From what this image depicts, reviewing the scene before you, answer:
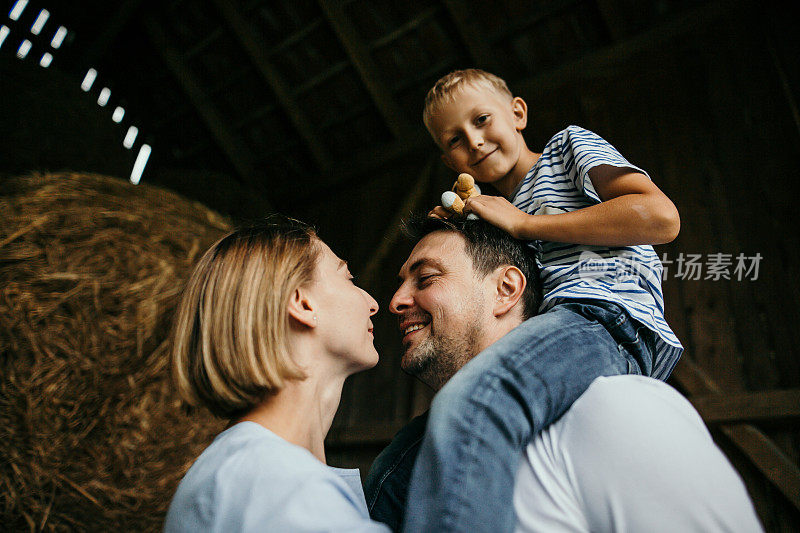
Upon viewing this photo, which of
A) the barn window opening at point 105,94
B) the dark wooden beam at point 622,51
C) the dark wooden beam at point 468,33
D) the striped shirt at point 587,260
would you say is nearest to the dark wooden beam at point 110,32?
the barn window opening at point 105,94

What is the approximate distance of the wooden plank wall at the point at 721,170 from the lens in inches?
116

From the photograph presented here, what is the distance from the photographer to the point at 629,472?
1.19 metres

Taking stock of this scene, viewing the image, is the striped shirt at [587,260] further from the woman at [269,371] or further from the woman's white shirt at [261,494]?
the woman's white shirt at [261,494]

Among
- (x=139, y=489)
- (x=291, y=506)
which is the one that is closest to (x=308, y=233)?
(x=291, y=506)

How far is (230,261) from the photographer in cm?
157

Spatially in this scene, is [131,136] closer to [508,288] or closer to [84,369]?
[84,369]

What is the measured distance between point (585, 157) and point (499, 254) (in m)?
0.42

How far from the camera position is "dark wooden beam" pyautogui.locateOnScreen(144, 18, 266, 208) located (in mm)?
5062

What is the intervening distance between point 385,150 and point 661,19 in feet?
7.10

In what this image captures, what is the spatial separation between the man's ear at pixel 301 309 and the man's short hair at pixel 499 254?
61 centimetres

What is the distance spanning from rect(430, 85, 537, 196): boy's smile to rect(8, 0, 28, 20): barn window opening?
13.4ft

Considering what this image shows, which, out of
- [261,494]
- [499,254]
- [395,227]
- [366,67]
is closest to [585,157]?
[499,254]

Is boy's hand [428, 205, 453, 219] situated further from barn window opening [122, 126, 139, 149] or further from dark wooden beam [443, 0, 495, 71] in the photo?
barn window opening [122, 126, 139, 149]

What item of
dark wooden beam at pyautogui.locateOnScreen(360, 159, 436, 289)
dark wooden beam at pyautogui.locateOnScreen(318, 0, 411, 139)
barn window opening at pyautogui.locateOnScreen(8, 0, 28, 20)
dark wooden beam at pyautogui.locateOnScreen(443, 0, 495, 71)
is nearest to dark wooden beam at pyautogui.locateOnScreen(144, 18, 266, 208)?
barn window opening at pyautogui.locateOnScreen(8, 0, 28, 20)
